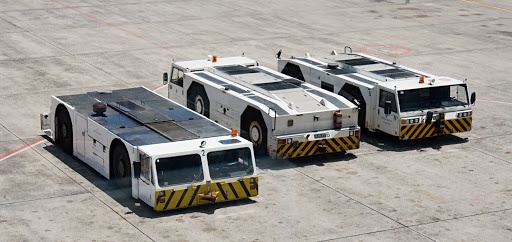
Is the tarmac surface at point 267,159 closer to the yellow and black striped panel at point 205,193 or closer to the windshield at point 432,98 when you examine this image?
the yellow and black striped panel at point 205,193

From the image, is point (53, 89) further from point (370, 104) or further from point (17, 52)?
point (370, 104)

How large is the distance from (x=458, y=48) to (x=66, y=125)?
68.8 feet

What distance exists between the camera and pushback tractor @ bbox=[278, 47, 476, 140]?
30.1m

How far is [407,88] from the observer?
1193 inches

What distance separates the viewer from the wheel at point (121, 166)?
2552 cm

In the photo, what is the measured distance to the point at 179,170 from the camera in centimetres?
2445

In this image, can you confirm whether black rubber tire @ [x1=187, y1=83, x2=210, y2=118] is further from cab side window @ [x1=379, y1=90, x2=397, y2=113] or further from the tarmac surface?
cab side window @ [x1=379, y1=90, x2=397, y2=113]

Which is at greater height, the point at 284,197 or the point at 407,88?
the point at 407,88

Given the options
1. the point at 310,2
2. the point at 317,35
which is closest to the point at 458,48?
the point at 317,35

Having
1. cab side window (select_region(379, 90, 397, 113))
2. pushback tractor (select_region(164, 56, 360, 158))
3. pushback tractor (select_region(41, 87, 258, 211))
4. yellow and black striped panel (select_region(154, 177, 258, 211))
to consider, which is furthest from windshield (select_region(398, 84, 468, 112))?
yellow and black striped panel (select_region(154, 177, 258, 211))

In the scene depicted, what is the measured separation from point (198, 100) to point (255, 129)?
345cm

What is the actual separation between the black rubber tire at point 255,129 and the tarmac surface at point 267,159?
16.6 inches

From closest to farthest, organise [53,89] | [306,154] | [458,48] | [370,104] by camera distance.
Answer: [306,154] < [370,104] < [53,89] < [458,48]

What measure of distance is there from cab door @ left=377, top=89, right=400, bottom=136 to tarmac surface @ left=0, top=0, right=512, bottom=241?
572 mm
